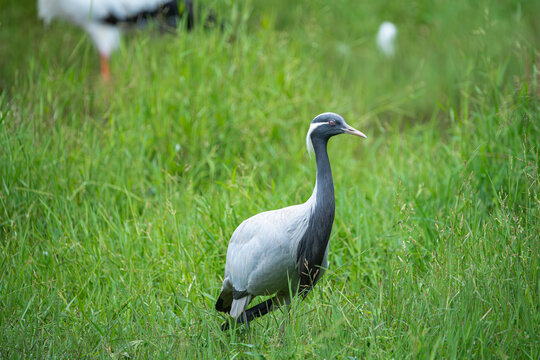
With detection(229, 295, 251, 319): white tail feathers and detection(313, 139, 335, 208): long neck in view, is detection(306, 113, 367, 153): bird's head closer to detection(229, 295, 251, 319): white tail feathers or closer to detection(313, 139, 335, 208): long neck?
detection(313, 139, 335, 208): long neck

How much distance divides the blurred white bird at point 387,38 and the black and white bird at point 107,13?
2.51 meters

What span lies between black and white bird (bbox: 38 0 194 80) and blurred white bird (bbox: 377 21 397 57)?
251 cm

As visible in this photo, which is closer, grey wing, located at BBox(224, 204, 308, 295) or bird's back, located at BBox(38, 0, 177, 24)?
grey wing, located at BBox(224, 204, 308, 295)

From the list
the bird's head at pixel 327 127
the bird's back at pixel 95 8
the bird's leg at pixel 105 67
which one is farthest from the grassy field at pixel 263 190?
the bird's head at pixel 327 127

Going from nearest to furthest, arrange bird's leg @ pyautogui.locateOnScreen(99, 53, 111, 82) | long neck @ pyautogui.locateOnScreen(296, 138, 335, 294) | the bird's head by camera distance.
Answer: long neck @ pyautogui.locateOnScreen(296, 138, 335, 294) < the bird's head < bird's leg @ pyautogui.locateOnScreen(99, 53, 111, 82)

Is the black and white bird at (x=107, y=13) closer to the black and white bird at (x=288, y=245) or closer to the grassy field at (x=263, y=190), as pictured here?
the grassy field at (x=263, y=190)

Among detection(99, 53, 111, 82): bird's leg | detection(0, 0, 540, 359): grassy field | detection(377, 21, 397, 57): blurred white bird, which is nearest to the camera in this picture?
detection(0, 0, 540, 359): grassy field

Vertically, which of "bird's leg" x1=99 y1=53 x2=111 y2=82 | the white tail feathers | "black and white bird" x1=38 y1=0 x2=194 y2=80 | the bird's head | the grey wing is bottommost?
the white tail feathers

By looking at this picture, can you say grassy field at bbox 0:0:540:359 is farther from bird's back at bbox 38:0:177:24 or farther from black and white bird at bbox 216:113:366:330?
bird's back at bbox 38:0:177:24

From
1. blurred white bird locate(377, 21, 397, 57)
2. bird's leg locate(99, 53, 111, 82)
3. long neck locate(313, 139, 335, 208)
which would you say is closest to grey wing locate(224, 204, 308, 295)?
long neck locate(313, 139, 335, 208)

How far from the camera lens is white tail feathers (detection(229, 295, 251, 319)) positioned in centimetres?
303

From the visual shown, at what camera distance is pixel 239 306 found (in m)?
3.05

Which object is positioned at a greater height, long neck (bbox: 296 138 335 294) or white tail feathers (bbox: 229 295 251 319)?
long neck (bbox: 296 138 335 294)

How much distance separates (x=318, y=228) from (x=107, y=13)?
4499mm
